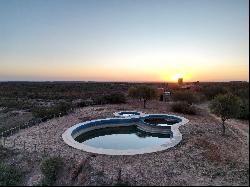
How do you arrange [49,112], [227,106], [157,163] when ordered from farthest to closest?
1. [49,112]
2. [227,106]
3. [157,163]

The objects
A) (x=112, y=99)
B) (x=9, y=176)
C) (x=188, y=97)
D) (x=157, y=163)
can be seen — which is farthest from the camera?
(x=112, y=99)

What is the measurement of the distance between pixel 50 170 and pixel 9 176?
7.01 ft

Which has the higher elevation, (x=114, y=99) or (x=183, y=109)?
(x=114, y=99)

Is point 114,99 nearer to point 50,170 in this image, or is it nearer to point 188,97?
point 188,97

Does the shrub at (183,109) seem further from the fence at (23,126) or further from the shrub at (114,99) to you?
the fence at (23,126)

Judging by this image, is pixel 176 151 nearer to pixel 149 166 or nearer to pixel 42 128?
pixel 149 166

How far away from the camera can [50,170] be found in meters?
12.6

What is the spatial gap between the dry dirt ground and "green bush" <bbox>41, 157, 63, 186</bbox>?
0.29 meters

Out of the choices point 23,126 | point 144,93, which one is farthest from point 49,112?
point 144,93

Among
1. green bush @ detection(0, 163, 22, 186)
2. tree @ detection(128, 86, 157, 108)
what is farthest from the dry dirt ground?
tree @ detection(128, 86, 157, 108)

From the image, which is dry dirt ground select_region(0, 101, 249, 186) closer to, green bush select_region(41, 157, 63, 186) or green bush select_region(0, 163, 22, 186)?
green bush select_region(41, 157, 63, 186)

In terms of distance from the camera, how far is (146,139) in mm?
20688

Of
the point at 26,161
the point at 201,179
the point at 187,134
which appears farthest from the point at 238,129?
the point at 26,161

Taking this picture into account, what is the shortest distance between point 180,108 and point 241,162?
641 inches
